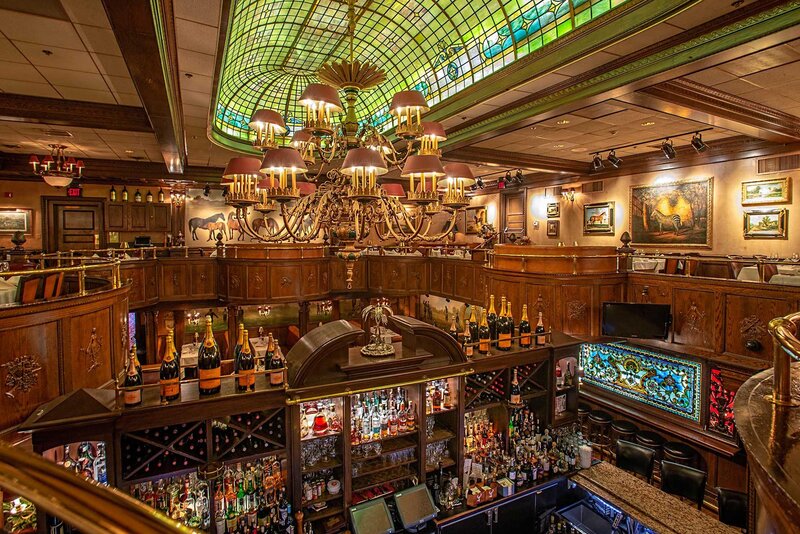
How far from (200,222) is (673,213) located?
13.6 meters

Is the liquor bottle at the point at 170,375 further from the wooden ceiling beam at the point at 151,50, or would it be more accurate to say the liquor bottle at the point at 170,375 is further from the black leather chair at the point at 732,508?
the black leather chair at the point at 732,508

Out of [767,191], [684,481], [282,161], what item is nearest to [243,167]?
[282,161]

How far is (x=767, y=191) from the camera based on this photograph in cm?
797

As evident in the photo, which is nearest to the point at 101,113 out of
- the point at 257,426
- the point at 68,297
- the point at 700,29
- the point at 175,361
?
the point at 68,297

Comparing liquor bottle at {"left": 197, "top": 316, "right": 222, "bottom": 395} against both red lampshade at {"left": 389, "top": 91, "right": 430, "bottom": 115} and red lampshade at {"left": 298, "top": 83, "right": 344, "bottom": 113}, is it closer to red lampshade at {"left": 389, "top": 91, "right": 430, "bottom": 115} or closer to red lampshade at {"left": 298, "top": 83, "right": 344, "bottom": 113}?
red lampshade at {"left": 298, "top": 83, "right": 344, "bottom": 113}

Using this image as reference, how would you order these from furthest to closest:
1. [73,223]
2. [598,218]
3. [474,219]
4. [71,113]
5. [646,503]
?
[474,219] < [73,223] < [598,218] < [71,113] < [646,503]

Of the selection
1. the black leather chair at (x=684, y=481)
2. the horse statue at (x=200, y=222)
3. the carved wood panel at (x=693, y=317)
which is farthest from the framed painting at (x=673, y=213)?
the horse statue at (x=200, y=222)

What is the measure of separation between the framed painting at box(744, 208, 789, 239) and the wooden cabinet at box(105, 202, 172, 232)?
15.3 meters

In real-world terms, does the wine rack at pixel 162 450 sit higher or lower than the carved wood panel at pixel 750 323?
lower

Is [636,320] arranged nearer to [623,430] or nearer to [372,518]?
[623,430]

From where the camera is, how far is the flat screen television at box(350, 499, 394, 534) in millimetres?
3373

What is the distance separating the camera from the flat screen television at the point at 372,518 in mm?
3373

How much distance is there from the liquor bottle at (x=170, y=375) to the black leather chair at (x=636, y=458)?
17.6 feet

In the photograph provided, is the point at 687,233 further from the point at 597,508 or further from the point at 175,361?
the point at 175,361
